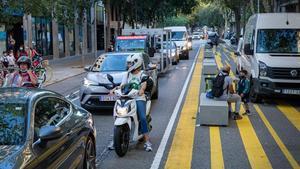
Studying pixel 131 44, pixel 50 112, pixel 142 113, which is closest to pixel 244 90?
pixel 142 113

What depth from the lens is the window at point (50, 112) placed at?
5201 millimetres

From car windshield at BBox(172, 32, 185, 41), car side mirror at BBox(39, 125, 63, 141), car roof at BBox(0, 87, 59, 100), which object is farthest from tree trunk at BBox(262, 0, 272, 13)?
car side mirror at BBox(39, 125, 63, 141)

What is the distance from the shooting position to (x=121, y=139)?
8.07m

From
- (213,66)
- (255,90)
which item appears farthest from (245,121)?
(213,66)

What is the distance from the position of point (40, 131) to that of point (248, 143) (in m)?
→ 5.33

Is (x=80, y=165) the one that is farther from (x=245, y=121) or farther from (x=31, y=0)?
(x=31, y=0)

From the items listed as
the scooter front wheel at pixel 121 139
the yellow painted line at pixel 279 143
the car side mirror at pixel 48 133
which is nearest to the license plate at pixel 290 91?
the yellow painted line at pixel 279 143

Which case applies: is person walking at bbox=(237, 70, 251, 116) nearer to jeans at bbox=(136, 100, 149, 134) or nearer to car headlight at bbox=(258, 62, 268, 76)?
car headlight at bbox=(258, 62, 268, 76)

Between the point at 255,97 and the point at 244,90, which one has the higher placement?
the point at 244,90

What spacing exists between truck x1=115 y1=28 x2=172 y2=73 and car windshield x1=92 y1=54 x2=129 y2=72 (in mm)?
6904

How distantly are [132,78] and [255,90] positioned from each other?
258 inches

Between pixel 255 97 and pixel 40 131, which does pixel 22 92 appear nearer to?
pixel 40 131

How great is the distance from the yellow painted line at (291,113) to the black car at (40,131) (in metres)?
6.10

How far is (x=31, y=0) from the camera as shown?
1791 centimetres
